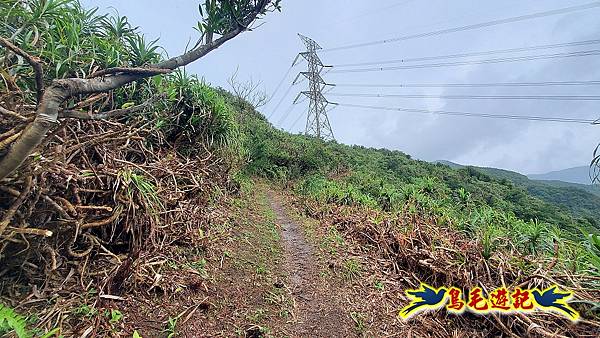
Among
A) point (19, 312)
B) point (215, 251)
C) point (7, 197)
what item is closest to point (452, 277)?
point (215, 251)

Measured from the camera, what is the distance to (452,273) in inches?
156

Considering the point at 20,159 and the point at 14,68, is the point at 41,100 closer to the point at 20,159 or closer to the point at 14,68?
the point at 20,159

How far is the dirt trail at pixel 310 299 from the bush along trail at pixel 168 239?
0.8 inches

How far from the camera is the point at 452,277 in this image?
12.9 ft

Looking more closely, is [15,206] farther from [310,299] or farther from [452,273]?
[452,273]

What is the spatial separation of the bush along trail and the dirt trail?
0.02 metres

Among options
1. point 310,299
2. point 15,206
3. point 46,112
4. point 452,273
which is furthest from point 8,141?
point 452,273

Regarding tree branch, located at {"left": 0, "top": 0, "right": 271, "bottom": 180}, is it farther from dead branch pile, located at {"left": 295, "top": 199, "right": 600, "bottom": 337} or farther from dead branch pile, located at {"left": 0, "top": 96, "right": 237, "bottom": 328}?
dead branch pile, located at {"left": 295, "top": 199, "right": 600, "bottom": 337}

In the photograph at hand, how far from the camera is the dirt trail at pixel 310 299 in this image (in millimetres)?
2887

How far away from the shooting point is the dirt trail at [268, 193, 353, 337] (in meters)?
2.89
